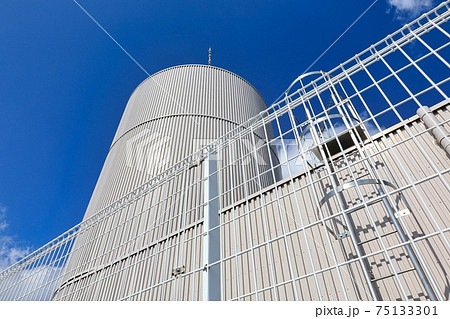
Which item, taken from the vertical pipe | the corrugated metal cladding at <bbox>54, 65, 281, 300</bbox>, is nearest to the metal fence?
the vertical pipe

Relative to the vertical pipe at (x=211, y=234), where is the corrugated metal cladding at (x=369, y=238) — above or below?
above

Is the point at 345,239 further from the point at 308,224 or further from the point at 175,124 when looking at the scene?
the point at 175,124

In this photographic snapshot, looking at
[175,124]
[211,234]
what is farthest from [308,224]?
[175,124]

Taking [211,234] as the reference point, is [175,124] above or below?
above

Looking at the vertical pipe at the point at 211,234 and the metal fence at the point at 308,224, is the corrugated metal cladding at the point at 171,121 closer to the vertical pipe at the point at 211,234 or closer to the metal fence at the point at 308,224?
the metal fence at the point at 308,224

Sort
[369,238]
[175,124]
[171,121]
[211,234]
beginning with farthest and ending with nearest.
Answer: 1. [171,121]
2. [175,124]
3. [369,238]
4. [211,234]

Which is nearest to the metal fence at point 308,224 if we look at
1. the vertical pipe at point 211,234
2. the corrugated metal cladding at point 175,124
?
the vertical pipe at point 211,234

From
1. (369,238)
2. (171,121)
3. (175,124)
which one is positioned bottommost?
(369,238)

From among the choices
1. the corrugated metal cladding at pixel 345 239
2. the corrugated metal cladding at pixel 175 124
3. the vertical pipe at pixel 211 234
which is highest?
the corrugated metal cladding at pixel 175 124

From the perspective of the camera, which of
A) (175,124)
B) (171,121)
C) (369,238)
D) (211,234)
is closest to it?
(211,234)

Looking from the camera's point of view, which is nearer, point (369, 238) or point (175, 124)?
point (369, 238)

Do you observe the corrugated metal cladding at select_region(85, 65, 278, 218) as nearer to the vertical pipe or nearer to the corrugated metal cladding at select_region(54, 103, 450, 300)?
the corrugated metal cladding at select_region(54, 103, 450, 300)
